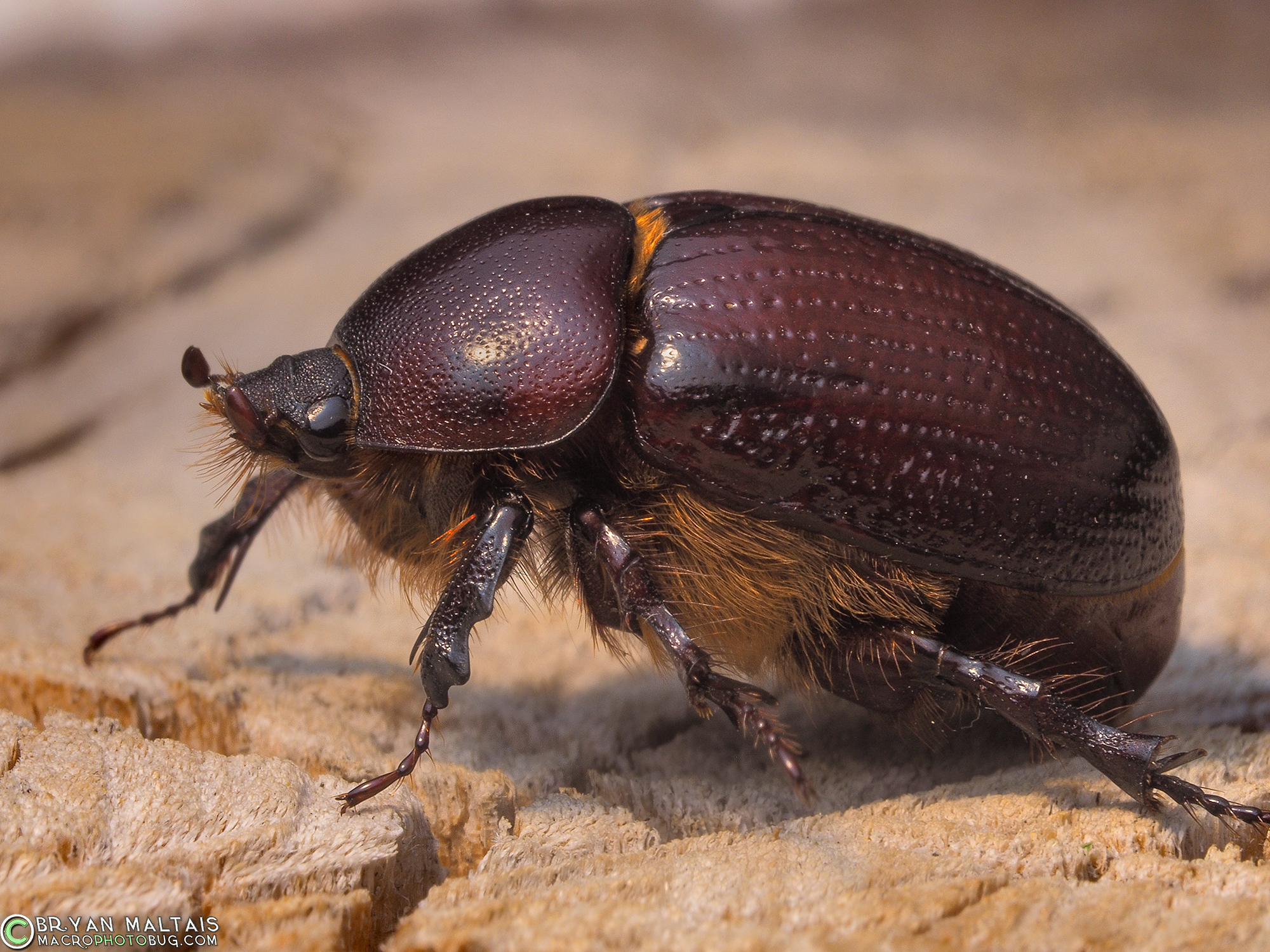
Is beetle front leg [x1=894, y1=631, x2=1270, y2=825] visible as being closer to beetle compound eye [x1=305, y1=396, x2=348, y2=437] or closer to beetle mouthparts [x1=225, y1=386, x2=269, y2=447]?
beetle compound eye [x1=305, y1=396, x2=348, y2=437]

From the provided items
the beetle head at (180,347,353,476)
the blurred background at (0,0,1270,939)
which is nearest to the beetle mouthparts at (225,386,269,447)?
the beetle head at (180,347,353,476)

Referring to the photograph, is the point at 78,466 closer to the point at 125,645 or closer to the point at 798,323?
the point at 125,645

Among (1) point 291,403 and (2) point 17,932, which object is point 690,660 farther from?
(2) point 17,932

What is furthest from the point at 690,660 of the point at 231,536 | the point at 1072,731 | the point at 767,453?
the point at 231,536


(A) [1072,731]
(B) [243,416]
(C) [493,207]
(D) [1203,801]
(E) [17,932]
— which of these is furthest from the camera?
(C) [493,207]

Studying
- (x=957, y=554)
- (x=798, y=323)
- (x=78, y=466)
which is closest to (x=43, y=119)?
(x=78, y=466)

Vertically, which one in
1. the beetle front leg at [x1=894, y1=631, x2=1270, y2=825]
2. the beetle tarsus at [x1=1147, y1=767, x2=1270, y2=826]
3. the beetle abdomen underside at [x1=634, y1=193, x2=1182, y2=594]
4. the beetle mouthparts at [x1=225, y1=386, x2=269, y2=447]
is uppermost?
the beetle abdomen underside at [x1=634, y1=193, x2=1182, y2=594]
